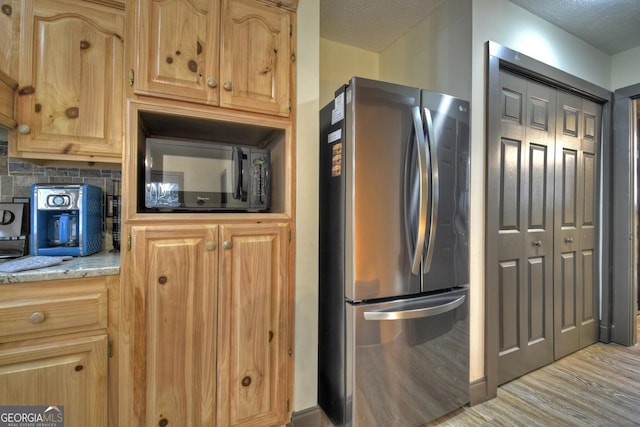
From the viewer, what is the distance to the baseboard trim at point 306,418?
56.5 inches

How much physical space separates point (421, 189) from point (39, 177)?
79.6 inches

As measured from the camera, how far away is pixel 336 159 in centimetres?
146

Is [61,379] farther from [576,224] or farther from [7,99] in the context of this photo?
[576,224]

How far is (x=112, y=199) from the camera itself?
1.63m

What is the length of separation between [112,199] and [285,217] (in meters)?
1.07

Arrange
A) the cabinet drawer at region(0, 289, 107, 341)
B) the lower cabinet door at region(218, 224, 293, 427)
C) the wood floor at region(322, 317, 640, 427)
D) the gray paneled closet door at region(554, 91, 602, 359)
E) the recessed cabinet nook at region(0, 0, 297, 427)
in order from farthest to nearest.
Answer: the gray paneled closet door at region(554, 91, 602, 359), the wood floor at region(322, 317, 640, 427), the lower cabinet door at region(218, 224, 293, 427), the recessed cabinet nook at region(0, 0, 297, 427), the cabinet drawer at region(0, 289, 107, 341)

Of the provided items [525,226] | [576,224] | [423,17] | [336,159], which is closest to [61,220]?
[336,159]

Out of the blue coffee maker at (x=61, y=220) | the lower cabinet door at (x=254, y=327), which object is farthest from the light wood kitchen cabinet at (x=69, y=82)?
the lower cabinet door at (x=254, y=327)

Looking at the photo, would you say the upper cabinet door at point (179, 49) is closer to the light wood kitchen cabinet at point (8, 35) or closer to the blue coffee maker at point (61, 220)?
the light wood kitchen cabinet at point (8, 35)

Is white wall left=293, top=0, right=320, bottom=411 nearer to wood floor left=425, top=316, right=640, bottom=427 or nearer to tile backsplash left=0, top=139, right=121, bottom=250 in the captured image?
wood floor left=425, top=316, right=640, bottom=427

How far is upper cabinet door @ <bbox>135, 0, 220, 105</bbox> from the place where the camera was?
1.16 meters

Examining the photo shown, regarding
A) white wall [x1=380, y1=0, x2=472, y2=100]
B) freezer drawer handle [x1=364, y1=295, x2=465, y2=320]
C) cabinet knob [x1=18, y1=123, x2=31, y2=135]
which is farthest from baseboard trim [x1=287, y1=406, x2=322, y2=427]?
white wall [x1=380, y1=0, x2=472, y2=100]

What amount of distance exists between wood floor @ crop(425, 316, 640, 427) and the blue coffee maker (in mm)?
2106

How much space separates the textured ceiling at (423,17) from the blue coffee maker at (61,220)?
74.5 inches
